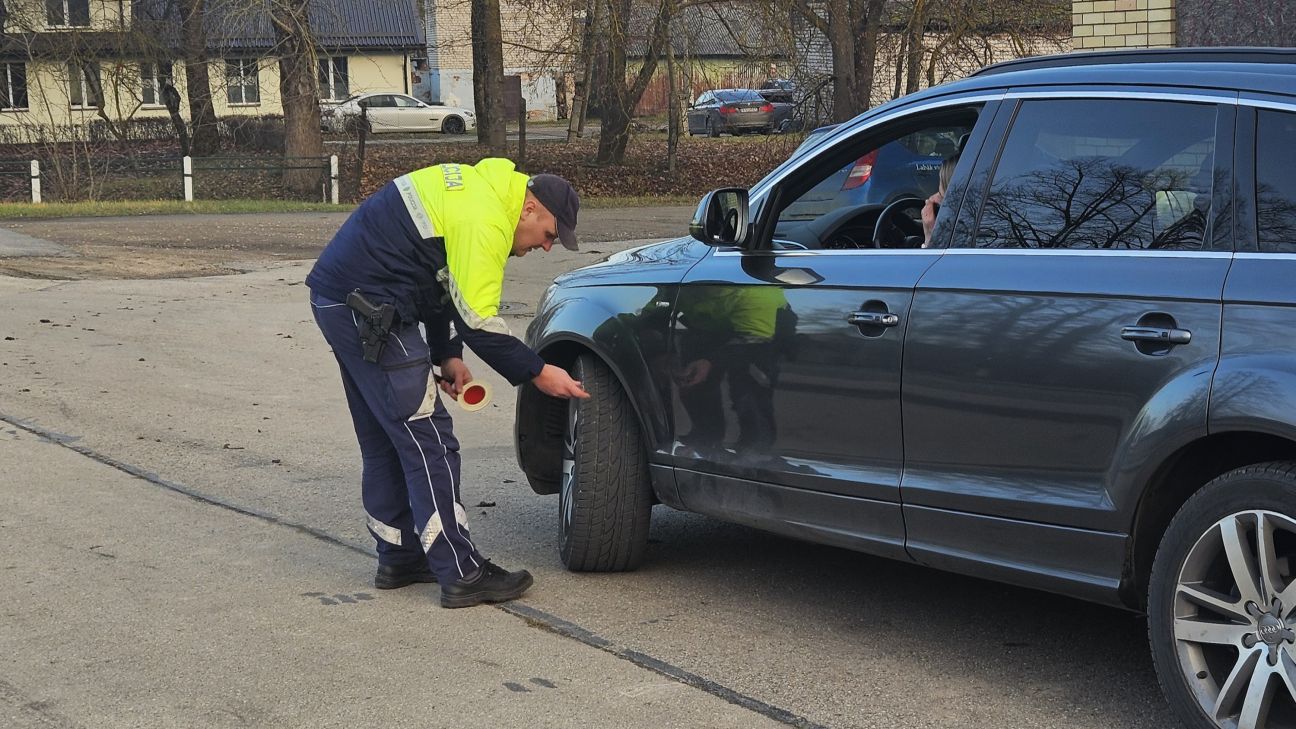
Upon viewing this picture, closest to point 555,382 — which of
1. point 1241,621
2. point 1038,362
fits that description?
point 1038,362

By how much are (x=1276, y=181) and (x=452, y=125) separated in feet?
161

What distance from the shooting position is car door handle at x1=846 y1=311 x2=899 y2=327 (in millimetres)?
4629

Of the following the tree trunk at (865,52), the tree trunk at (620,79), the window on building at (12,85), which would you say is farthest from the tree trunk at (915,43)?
the window on building at (12,85)

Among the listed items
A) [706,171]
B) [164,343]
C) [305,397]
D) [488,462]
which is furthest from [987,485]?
[706,171]

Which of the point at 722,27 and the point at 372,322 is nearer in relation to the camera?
the point at 372,322

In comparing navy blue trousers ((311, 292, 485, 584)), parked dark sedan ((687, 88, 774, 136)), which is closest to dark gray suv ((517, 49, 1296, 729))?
navy blue trousers ((311, 292, 485, 584))

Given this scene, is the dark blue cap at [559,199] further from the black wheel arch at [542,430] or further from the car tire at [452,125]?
the car tire at [452,125]

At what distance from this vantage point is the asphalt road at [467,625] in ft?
14.7

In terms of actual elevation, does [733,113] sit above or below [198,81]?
below

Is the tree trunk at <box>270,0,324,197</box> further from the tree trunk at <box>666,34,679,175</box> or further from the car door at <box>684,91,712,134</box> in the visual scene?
the car door at <box>684,91,712,134</box>

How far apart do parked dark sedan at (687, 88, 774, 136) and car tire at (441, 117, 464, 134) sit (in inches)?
312

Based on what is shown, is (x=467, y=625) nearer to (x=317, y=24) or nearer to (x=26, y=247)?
(x=26, y=247)

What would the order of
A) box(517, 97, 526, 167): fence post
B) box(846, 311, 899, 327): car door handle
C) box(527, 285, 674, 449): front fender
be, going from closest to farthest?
box(846, 311, 899, 327): car door handle, box(527, 285, 674, 449): front fender, box(517, 97, 526, 167): fence post

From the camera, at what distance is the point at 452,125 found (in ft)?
170
